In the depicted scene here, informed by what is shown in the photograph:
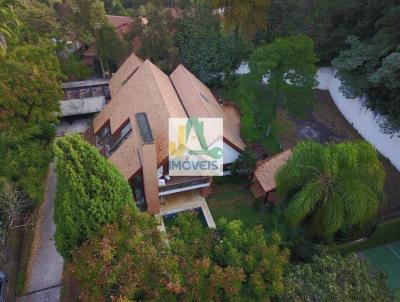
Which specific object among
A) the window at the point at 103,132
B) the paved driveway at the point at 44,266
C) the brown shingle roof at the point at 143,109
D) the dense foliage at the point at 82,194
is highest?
the dense foliage at the point at 82,194

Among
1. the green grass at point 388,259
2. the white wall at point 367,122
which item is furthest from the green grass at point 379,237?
the white wall at point 367,122

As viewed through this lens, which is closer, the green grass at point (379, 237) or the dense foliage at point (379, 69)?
the green grass at point (379, 237)

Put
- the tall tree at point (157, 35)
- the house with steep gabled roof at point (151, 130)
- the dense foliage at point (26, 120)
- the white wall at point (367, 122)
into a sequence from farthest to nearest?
the tall tree at point (157, 35) → the white wall at point (367, 122) → the house with steep gabled roof at point (151, 130) → the dense foliage at point (26, 120)

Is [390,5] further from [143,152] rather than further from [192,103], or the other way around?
[143,152]

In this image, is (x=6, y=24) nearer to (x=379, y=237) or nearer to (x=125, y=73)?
(x=125, y=73)

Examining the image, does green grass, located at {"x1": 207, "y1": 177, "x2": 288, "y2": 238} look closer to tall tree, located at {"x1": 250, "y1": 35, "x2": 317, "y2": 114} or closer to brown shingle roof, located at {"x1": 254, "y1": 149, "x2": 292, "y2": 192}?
brown shingle roof, located at {"x1": 254, "y1": 149, "x2": 292, "y2": 192}

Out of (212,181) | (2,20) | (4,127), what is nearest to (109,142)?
(4,127)

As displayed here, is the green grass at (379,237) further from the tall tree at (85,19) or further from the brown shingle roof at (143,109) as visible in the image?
the tall tree at (85,19)

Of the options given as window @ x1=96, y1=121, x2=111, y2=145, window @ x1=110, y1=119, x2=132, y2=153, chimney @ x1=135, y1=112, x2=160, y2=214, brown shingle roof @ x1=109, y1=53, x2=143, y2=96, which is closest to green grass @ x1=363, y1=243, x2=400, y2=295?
chimney @ x1=135, y1=112, x2=160, y2=214
